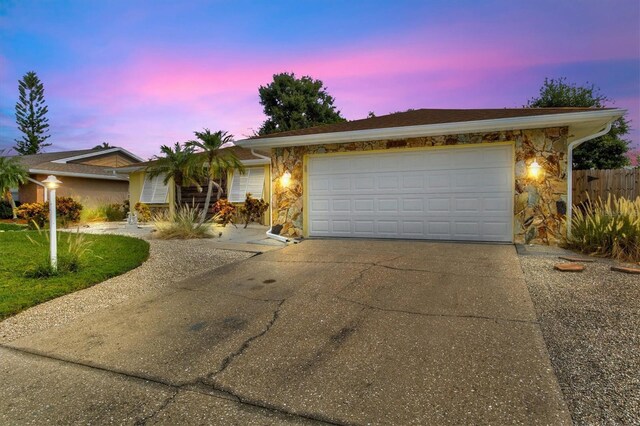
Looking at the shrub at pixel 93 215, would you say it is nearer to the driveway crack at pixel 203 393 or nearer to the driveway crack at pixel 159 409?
the driveway crack at pixel 203 393

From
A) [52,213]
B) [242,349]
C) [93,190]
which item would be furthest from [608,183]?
[93,190]

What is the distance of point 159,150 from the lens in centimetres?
1439

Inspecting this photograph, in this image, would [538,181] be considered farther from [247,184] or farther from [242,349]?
[247,184]

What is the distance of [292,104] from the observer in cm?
2672

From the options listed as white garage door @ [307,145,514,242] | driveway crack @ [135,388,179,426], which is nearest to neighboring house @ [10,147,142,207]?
white garage door @ [307,145,514,242]

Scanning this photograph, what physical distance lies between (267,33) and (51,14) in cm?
703

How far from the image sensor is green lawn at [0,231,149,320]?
15.4ft

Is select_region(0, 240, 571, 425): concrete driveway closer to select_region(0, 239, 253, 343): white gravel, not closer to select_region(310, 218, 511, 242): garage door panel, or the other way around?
select_region(0, 239, 253, 343): white gravel

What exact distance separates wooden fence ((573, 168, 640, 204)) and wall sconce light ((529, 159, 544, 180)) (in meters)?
3.64

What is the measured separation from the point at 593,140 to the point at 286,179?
13.2 meters

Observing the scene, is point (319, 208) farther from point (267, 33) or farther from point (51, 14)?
point (51, 14)

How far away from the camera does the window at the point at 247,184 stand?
14.7 meters

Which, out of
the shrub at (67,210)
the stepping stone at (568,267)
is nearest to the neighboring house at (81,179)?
the shrub at (67,210)

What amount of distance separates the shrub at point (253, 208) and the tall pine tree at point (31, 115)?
3569 centimetres
